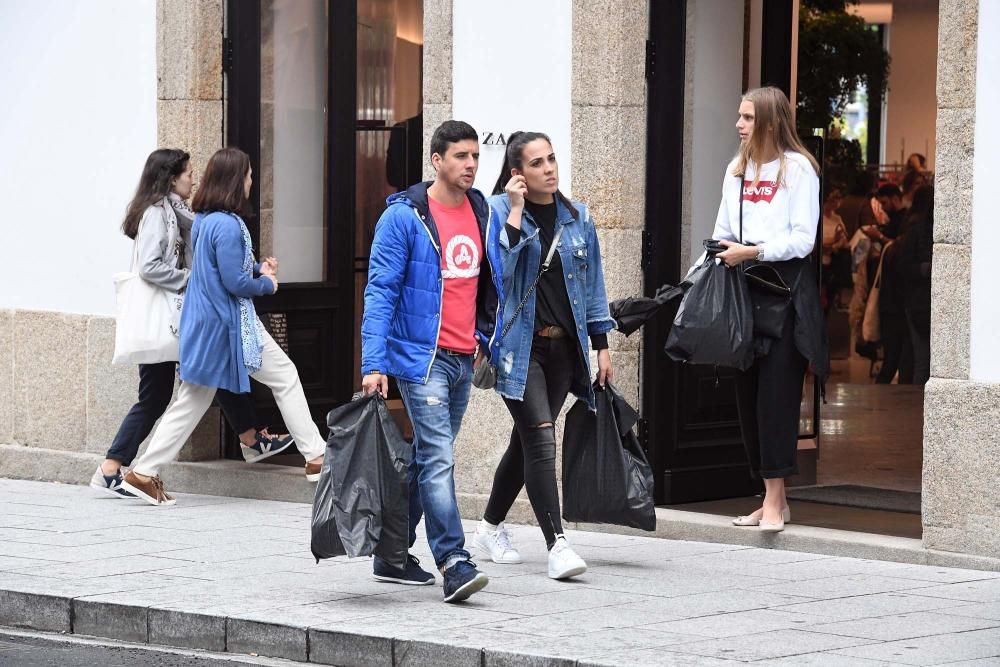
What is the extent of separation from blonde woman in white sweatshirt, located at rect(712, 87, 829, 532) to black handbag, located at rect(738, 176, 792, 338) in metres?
0.02

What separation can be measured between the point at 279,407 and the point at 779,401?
2973 mm

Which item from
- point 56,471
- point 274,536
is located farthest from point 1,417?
point 274,536

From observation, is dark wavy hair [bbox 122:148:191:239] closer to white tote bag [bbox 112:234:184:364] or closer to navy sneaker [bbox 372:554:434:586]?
white tote bag [bbox 112:234:184:364]

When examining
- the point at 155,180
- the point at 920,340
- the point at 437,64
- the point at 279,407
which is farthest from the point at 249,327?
the point at 920,340

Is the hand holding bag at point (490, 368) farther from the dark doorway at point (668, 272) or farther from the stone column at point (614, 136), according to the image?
the dark doorway at point (668, 272)

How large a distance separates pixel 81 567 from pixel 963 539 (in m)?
3.84

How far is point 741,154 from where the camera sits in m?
8.75

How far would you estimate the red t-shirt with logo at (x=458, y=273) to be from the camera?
→ 754cm

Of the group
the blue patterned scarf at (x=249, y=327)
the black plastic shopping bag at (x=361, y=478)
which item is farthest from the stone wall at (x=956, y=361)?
the blue patterned scarf at (x=249, y=327)

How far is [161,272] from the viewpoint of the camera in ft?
33.8

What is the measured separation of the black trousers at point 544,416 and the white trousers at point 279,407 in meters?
2.44

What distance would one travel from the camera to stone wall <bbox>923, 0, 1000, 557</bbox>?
26.8 feet

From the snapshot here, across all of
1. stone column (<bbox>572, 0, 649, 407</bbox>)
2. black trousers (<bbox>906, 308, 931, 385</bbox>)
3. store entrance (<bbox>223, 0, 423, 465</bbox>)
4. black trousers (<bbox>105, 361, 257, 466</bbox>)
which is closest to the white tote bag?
black trousers (<bbox>105, 361, 257, 466</bbox>)

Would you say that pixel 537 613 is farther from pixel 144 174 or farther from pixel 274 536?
pixel 144 174
